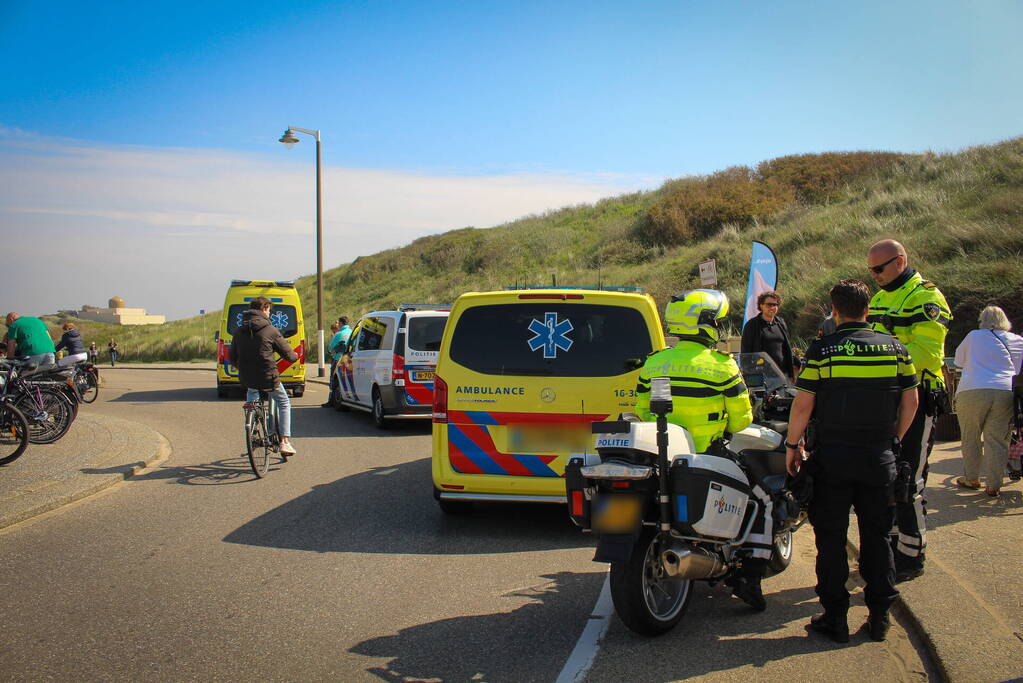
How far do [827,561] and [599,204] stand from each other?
53449 millimetres

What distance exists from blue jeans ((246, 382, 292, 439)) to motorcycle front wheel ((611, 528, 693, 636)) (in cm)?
629

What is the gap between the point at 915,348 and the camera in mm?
5488

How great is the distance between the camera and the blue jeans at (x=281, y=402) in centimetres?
973

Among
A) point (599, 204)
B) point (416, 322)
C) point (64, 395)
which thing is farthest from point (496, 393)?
point (599, 204)

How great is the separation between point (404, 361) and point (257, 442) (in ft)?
12.2

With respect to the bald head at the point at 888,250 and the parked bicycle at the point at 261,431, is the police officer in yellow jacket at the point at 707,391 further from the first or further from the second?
the parked bicycle at the point at 261,431

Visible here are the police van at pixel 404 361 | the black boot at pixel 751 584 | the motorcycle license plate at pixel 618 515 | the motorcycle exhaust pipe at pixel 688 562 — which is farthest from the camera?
the police van at pixel 404 361

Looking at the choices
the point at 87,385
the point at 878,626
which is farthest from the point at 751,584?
the point at 87,385

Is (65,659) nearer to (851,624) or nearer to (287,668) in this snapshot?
(287,668)

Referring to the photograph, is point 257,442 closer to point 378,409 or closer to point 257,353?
point 257,353

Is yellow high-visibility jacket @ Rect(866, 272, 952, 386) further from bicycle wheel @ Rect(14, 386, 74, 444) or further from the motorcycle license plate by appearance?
bicycle wheel @ Rect(14, 386, 74, 444)

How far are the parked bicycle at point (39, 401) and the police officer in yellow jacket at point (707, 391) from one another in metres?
9.47

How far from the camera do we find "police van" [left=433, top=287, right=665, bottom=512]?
6.71m

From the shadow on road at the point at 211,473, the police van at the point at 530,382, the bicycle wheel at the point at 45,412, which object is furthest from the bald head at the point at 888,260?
the bicycle wheel at the point at 45,412
